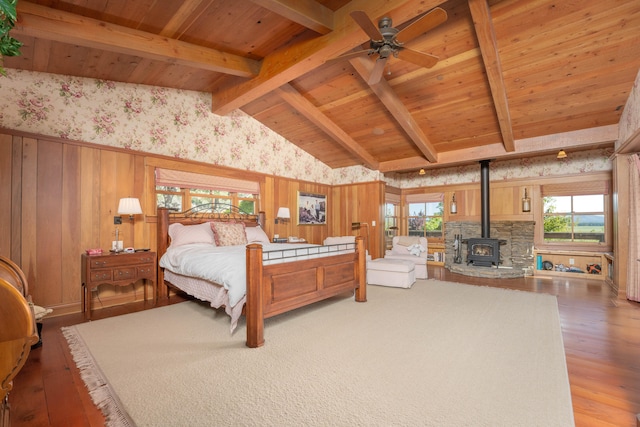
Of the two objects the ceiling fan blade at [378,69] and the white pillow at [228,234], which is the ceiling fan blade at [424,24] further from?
the white pillow at [228,234]

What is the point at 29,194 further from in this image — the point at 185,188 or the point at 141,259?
the point at 185,188

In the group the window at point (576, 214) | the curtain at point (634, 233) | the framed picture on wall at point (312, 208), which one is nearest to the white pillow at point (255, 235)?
the framed picture on wall at point (312, 208)

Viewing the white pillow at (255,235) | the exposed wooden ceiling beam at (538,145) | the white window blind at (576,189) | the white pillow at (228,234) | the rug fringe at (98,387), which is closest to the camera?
the rug fringe at (98,387)

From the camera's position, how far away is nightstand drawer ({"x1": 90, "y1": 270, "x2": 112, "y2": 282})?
362 centimetres

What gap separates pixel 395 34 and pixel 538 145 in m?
4.02

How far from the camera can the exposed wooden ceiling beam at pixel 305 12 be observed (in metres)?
→ 2.90

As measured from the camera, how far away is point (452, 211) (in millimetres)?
7961

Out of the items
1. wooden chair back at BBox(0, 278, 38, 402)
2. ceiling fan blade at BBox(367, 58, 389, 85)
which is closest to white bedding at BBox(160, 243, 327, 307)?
wooden chair back at BBox(0, 278, 38, 402)

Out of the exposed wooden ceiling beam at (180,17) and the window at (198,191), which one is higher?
the exposed wooden ceiling beam at (180,17)

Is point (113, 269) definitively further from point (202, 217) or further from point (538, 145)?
point (538, 145)

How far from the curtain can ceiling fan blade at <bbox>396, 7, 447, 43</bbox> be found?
4.13 meters

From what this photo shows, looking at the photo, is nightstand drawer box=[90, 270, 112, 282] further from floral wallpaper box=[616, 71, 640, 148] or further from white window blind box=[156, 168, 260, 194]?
floral wallpaper box=[616, 71, 640, 148]

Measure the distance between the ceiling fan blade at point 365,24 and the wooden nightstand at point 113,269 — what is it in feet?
12.8

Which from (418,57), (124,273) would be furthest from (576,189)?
(124,273)
